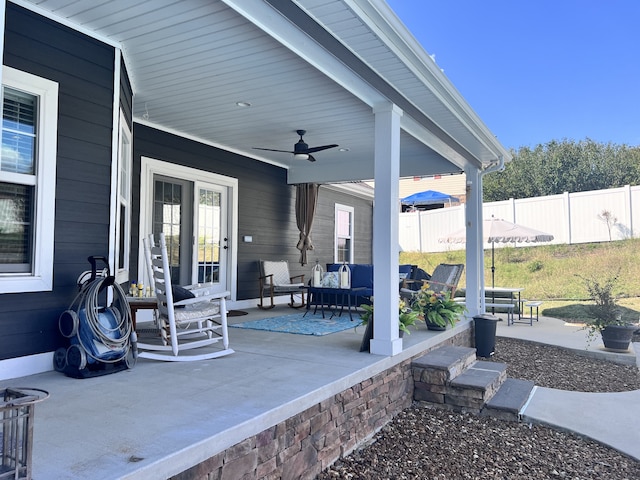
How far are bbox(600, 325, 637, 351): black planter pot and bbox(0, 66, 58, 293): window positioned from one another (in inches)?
253

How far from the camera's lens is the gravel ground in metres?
2.99

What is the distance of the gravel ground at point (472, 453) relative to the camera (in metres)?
2.99

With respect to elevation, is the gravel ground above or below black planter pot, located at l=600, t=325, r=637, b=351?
below

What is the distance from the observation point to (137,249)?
585cm

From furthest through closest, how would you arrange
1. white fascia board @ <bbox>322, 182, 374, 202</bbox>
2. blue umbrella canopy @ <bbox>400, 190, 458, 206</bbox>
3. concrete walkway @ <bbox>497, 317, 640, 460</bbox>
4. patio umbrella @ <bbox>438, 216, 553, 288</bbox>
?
1. blue umbrella canopy @ <bbox>400, 190, 458, 206</bbox>
2. white fascia board @ <bbox>322, 182, 374, 202</bbox>
3. patio umbrella @ <bbox>438, 216, 553, 288</bbox>
4. concrete walkway @ <bbox>497, 317, 640, 460</bbox>

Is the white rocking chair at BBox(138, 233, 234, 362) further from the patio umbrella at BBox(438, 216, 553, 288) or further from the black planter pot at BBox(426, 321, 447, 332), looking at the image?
the patio umbrella at BBox(438, 216, 553, 288)

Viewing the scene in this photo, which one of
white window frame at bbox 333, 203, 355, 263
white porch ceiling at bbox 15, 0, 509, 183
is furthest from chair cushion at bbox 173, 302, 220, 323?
white window frame at bbox 333, 203, 355, 263

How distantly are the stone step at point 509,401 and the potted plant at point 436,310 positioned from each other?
0.96 meters

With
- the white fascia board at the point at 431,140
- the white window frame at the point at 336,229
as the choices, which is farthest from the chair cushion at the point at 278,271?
the white fascia board at the point at 431,140

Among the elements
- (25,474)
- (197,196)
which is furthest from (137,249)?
(25,474)

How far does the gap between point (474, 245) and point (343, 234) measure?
441 cm

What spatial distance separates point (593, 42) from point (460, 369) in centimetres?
2161

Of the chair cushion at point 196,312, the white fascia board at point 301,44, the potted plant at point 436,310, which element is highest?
the white fascia board at point 301,44

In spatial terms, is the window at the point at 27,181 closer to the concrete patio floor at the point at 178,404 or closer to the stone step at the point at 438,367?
the concrete patio floor at the point at 178,404
